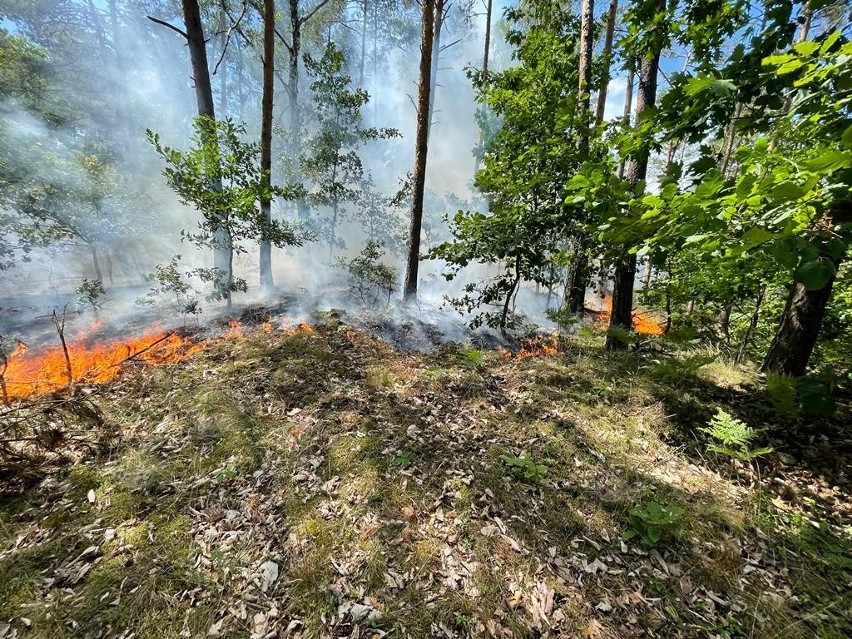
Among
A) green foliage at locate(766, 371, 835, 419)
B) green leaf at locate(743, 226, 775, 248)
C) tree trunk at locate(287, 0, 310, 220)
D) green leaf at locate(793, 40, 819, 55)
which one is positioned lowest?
green foliage at locate(766, 371, 835, 419)

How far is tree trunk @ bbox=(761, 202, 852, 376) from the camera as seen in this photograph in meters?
3.73

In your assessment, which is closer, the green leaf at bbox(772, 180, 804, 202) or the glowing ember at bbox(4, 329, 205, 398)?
the green leaf at bbox(772, 180, 804, 202)

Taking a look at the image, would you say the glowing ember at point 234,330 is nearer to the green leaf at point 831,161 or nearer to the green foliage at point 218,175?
the green foliage at point 218,175

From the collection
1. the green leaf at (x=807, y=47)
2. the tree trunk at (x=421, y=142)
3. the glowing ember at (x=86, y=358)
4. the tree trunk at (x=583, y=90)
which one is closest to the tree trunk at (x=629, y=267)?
the tree trunk at (x=583, y=90)

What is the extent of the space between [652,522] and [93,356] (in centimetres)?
906

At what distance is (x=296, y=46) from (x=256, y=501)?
56.1 ft

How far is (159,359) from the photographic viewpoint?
545 centimetres

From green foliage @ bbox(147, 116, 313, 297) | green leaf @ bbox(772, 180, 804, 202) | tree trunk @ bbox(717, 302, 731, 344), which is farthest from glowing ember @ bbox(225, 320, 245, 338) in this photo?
tree trunk @ bbox(717, 302, 731, 344)

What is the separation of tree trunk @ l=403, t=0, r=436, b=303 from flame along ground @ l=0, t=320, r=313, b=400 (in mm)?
3842

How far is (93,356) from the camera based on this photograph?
6.16 metres

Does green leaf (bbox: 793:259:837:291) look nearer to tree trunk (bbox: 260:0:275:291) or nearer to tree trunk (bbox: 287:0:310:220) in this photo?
tree trunk (bbox: 260:0:275:291)

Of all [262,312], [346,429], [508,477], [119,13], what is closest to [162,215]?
[262,312]

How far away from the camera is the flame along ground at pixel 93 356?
4578 millimetres

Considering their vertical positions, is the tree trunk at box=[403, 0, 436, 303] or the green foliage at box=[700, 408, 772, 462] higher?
the tree trunk at box=[403, 0, 436, 303]
